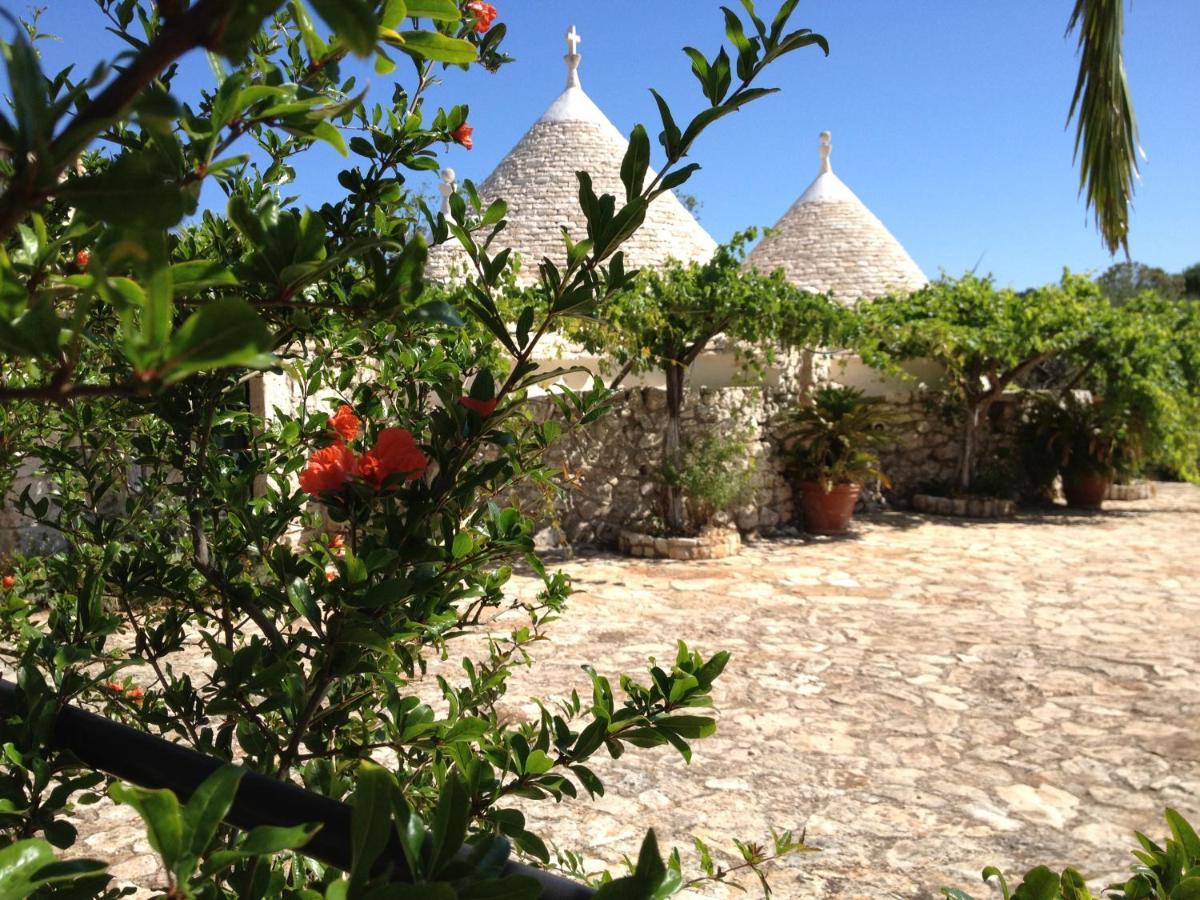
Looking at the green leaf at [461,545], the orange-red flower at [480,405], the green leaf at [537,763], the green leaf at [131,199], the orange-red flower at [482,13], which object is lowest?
the green leaf at [537,763]

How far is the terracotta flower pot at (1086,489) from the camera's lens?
12.3 m

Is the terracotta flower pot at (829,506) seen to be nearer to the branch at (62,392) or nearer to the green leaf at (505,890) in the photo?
the green leaf at (505,890)

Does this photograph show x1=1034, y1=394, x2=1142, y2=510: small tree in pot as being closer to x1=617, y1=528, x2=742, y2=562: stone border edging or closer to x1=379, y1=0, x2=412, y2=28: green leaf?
x1=617, y1=528, x2=742, y2=562: stone border edging

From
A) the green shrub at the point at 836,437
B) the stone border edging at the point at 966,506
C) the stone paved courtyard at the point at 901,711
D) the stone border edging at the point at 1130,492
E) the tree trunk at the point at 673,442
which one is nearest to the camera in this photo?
the stone paved courtyard at the point at 901,711

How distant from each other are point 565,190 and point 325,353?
1266cm

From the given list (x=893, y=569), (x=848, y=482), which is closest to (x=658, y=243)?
(x=848, y=482)

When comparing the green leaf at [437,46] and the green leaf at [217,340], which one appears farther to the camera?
the green leaf at [437,46]

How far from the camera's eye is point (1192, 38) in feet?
22.6

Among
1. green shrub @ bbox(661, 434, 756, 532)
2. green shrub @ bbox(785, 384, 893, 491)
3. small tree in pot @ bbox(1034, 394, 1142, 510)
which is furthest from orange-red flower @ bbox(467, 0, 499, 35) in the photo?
small tree in pot @ bbox(1034, 394, 1142, 510)

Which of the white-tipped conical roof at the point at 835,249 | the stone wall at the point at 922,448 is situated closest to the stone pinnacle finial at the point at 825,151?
the white-tipped conical roof at the point at 835,249

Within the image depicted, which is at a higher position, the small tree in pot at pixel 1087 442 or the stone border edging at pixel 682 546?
the small tree in pot at pixel 1087 442

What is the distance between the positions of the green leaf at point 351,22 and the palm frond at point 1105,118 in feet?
17.1

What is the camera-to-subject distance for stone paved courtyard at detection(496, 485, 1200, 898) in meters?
3.33

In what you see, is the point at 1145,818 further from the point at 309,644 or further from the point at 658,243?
the point at 658,243
